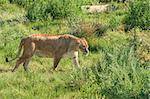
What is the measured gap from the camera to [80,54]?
13.8 metres

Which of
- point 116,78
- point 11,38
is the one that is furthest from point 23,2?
point 116,78

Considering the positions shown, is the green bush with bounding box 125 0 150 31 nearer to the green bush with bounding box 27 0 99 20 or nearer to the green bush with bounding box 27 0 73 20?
the green bush with bounding box 27 0 99 20

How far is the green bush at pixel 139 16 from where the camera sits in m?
17.0

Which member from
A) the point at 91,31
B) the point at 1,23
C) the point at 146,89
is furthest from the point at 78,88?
the point at 1,23

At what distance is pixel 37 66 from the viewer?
12.8 metres

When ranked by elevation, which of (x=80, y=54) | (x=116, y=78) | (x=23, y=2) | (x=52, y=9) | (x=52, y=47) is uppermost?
(x=116, y=78)

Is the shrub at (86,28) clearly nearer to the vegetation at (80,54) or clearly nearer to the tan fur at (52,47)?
the vegetation at (80,54)

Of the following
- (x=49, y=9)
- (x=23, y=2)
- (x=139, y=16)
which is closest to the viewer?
(x=139, y=16)

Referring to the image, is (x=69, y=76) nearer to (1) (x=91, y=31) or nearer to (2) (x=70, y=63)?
(2) (x=70, y=63)

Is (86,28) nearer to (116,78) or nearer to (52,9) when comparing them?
(52,9)

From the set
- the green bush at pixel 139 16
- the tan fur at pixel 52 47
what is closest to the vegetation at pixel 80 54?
the green bush at pixel 139 16

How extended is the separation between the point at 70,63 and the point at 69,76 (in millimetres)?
2679

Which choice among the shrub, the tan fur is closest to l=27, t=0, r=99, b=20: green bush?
the shrub

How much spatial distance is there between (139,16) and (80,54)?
410 cm
